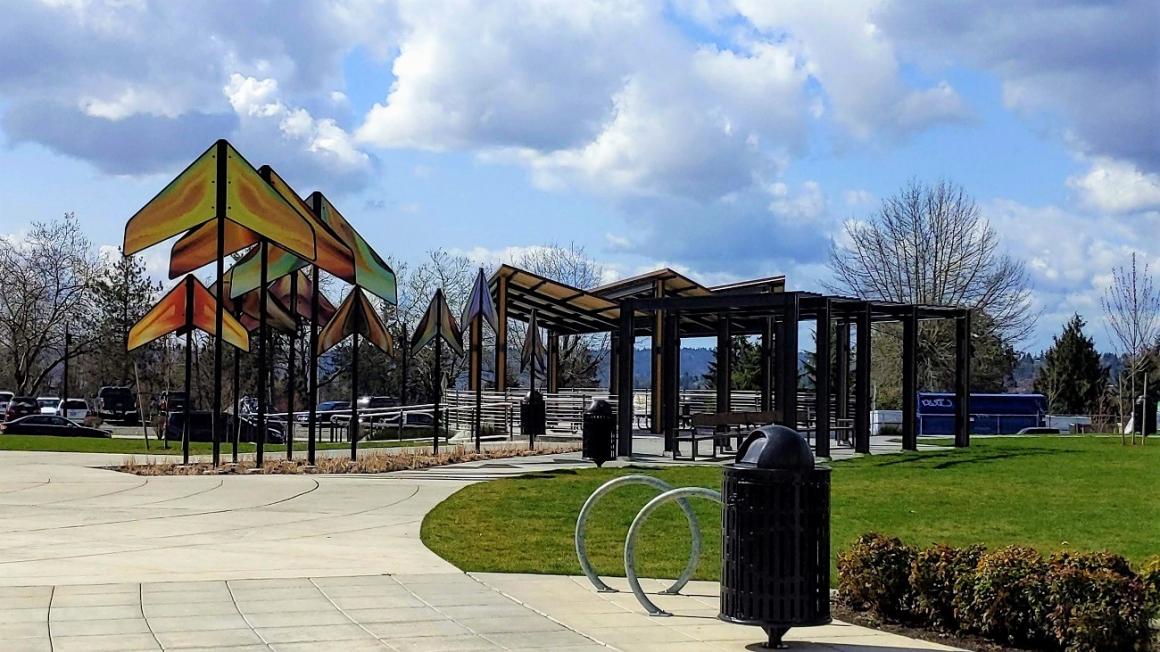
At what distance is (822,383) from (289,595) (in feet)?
59.4

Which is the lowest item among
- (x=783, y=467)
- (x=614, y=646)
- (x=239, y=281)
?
(x=614, y=646)

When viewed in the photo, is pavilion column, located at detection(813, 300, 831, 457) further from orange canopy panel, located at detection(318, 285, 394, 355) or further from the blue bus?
the blue bus

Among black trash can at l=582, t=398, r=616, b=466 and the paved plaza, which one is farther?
black trash can at l=582, t=398, r=616, b=466

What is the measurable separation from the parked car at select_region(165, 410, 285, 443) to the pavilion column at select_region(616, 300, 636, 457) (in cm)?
1397

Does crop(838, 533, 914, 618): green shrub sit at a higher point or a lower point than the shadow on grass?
higher

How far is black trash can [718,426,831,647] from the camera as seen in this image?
7.23m

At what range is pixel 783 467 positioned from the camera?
286 inches

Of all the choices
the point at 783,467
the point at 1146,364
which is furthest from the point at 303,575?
the point at 1146,364

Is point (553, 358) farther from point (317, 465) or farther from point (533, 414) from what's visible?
point (317, 465)

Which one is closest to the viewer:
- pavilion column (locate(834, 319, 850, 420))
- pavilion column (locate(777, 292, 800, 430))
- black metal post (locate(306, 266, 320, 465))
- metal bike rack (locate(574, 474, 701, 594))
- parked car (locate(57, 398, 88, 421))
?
metal bike rack (locate(574, 474, 701, 594))

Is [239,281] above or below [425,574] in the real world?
above

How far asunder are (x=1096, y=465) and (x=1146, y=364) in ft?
81.3

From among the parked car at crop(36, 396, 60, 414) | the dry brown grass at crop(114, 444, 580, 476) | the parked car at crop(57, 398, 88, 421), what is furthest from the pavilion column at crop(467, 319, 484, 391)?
the parked car at crop(36, 396, 60, 414)

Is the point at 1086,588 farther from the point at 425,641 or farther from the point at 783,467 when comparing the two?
the point at 425,641
